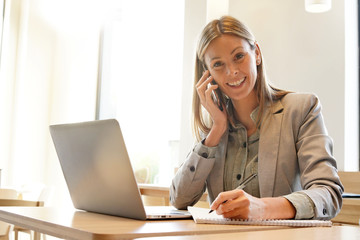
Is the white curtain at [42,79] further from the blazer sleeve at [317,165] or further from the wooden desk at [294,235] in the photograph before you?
the wooden desk at [294,235]

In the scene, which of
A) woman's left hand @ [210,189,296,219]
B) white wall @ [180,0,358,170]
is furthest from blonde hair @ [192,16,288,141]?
white wall @ [180,0,358,170]

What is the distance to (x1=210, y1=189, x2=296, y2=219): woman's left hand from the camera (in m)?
1.04

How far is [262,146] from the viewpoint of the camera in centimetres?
142

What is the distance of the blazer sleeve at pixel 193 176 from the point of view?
4.81 ft

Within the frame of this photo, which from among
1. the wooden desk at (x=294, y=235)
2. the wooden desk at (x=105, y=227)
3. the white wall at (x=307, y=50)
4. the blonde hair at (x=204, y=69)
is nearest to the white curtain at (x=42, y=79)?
the white wall at (x=307, y=50)

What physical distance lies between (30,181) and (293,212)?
18.5ft

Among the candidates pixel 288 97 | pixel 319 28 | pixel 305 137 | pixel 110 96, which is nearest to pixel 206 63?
pixel 288 97

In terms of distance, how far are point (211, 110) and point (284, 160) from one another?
12.0 inches

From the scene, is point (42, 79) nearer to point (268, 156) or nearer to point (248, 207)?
point (268, 156)

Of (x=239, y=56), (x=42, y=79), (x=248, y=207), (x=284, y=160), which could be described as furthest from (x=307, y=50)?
(x=42, y=79)

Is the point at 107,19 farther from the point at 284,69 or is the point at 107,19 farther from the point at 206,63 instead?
the point at 206,63

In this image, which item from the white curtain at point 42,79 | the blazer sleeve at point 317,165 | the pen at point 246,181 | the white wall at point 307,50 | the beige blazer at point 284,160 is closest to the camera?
the blazer sleeve at point 317,165

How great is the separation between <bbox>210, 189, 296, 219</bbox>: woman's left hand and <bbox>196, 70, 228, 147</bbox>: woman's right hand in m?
0.41

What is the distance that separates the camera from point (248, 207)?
106 centimetres
